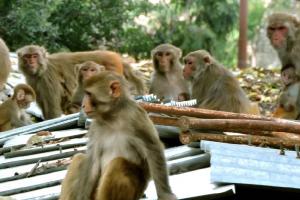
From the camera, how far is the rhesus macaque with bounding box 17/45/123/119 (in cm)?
1179

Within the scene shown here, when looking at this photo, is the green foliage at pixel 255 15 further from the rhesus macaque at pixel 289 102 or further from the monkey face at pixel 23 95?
the rhesus macaque at pixel 289 102

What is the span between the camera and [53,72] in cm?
1197

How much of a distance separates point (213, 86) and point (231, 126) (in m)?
4.21

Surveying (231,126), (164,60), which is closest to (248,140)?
(231,126)

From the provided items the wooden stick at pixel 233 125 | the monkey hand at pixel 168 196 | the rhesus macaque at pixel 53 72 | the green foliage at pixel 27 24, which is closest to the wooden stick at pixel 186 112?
the wooden stick at pixel 233 125

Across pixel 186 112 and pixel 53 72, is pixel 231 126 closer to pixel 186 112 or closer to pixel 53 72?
pixel 186 112

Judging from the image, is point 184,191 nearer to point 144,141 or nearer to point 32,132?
point 144,141

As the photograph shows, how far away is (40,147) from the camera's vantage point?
7340mm

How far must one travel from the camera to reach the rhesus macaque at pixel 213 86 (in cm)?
973

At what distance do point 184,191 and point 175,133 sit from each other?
1656mm

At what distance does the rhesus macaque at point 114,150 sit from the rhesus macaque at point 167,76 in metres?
6.23

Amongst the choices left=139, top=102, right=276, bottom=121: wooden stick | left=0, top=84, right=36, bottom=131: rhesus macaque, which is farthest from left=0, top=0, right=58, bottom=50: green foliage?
left=139, top=102, right=276, bottom=121: wooden stick

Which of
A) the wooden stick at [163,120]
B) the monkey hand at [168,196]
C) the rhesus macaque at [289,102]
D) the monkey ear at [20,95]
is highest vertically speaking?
the wooden stick at [163,120]

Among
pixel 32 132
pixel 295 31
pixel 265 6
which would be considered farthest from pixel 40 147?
pixel 265 6
